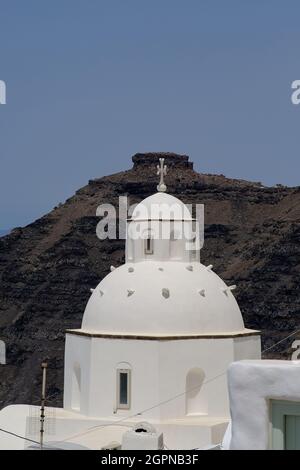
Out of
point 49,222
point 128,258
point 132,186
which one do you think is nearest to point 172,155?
point 132,186

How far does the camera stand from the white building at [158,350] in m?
27.5

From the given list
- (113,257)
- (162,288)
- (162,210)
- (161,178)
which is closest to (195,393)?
(162,288)

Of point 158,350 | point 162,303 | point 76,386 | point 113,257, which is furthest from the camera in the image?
point 113,257

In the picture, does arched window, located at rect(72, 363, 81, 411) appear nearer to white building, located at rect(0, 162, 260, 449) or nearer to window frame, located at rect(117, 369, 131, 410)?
white building, located at rect(0, 162, 260, 449)

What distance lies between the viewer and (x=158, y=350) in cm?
2761

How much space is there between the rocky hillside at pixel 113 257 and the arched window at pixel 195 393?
69.1 metres

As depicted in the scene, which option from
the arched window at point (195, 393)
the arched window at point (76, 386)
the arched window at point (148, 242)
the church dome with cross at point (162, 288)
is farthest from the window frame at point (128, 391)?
the arched window at point (148, 242)

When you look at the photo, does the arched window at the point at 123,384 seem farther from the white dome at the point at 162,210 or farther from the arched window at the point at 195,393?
the white dome at the point at 162,210

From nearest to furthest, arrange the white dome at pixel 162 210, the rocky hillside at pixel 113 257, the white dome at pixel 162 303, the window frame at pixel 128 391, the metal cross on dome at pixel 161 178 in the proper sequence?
the window frame at pixel 128 391 < the white dome at pixel 162 303 < the white dome at pixel 162 210 < the metal cross on dome at pixel 161 178 < the rocky hillside at pixel 113 257

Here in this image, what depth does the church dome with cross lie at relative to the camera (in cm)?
2828

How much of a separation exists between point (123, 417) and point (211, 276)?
176 inches

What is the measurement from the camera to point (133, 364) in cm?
2781

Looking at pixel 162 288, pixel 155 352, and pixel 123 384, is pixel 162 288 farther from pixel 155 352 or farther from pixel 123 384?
pixel 123 384

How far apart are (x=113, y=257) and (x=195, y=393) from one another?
90.4 m
